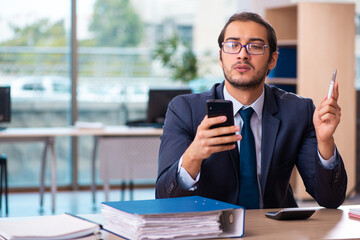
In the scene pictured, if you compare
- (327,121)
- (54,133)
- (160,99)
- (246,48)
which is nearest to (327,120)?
(327,121)

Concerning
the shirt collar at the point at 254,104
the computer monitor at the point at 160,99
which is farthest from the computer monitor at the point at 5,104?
the shirt collar at the point at 254,104

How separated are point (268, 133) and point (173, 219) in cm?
79

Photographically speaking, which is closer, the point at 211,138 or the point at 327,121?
the point at 211,138

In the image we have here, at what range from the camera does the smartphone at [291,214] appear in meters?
1.93

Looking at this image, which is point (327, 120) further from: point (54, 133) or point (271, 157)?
point (54, 133)

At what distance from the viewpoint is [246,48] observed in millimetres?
2277

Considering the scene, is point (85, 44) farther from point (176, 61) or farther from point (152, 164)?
point (152, 164)

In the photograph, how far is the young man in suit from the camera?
2.17m

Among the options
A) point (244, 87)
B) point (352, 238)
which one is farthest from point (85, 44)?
point (352, 238)

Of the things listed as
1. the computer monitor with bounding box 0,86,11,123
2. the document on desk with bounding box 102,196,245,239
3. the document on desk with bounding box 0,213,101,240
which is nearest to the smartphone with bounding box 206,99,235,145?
the document on desk with bounding box 102,196,245,239

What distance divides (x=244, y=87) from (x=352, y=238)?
0.78 m

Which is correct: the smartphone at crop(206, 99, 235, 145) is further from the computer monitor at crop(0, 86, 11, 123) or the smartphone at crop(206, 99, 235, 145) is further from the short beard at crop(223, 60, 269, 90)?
the computer monitor at crop(0, 86, 11, 123)

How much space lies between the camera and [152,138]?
5.78m

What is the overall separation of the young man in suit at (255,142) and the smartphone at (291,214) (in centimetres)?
26
